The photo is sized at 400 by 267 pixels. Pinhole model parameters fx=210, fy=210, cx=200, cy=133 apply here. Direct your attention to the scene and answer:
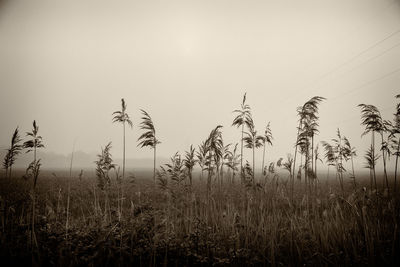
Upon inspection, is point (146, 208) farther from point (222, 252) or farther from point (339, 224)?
point (339, 224)

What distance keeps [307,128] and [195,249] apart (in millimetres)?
6816

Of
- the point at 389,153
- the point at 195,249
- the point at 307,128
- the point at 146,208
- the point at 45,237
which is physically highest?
the point at 307,128

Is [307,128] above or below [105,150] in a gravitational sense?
above

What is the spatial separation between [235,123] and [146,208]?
4.53 metres

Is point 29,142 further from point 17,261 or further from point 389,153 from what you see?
point 389,153

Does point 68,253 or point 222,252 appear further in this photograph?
point 222,252

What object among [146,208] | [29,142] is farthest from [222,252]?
[29,142]

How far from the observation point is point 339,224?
4406mm

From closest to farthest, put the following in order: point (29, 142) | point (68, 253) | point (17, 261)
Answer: point (17, 261) < point (68, 253) < point (29, 142)

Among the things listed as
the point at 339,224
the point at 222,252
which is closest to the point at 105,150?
the point at 222,252

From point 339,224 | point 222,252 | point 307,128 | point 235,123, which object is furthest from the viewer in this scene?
point 307,128

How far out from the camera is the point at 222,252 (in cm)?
374

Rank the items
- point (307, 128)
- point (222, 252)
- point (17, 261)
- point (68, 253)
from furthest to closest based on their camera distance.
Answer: point (307, 128), point (222, 252), point (68, 253), point (17, 261)

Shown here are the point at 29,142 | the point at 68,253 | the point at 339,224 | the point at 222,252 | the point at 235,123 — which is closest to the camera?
the point at 68,253
